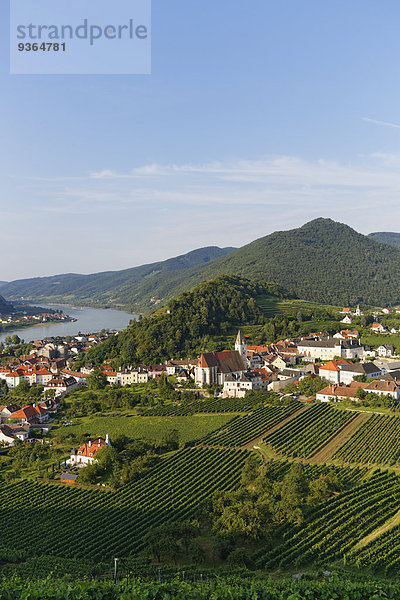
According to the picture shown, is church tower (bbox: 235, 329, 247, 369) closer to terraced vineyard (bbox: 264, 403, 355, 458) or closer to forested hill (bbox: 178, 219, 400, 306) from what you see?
terraced vineyard (bbox: 264, 403, 355, 458)

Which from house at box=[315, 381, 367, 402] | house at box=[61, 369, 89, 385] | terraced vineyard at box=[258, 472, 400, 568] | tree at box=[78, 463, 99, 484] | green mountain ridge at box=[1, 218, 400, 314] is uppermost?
green mountain ridge at box=[1, 218, 400, 314]

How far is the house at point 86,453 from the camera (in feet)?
106

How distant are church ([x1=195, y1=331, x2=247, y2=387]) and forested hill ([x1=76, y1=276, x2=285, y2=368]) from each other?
1145 cm

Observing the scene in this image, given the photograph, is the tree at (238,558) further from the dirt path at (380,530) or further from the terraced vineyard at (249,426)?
the terraced vineyard at (249,426)

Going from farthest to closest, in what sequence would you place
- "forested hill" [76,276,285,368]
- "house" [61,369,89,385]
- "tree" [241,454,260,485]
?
"forested hill" [76,276,285,368] → "house" [61,369,89,385] → "tree" [241,454,260,485]

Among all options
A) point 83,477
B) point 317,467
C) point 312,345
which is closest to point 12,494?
point 83,477

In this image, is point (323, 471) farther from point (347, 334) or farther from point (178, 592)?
point (347, 334)

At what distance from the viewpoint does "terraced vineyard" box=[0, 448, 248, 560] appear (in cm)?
2159

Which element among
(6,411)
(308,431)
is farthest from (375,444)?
(6,411)

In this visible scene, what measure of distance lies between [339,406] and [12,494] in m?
27.8

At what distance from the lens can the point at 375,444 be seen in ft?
106

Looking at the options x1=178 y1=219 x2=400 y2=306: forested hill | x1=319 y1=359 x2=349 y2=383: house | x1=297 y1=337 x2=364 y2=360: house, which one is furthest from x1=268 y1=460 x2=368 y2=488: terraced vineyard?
x1=178 y1=219 x2=400 y2=306: forested hill

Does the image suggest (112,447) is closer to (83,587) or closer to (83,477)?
(83,477)

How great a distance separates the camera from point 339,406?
42.3m
